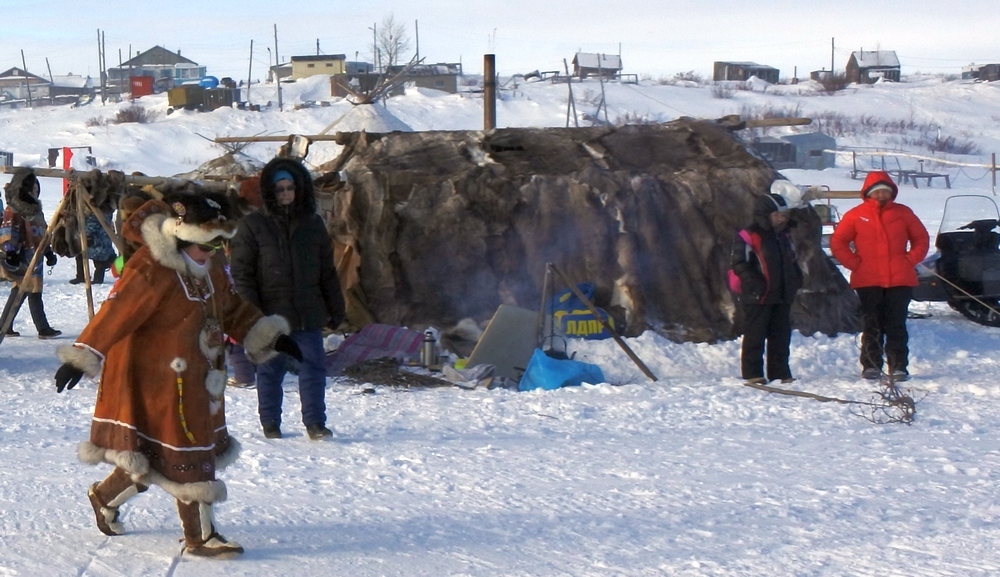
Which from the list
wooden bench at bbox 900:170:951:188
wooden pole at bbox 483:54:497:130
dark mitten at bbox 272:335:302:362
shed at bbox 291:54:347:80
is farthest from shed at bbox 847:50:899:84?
dark mitten at bbox 272:335:302:362

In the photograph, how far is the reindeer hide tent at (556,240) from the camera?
10789 millimetres

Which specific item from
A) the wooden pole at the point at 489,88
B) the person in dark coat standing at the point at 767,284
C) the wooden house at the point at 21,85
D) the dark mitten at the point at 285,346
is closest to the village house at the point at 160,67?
the wooden house at the point at 21,85

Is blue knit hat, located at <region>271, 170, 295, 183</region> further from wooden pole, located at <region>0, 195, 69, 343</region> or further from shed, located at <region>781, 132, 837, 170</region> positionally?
shed, located at <region>781, 132, 837, 170</region>

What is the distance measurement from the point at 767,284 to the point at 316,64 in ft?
214

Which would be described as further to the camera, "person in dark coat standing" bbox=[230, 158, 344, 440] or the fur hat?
"person in dark coat standing" bbox=[230, 158, 344, 440]

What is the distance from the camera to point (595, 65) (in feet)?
221

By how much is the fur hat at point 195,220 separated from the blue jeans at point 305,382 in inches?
82.0

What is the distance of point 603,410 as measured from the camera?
745 cm

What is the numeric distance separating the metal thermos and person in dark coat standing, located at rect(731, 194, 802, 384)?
8.08ft

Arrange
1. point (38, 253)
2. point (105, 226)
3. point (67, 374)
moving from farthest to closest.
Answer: point (38, 253) < point (105, 226) < point (67, 374)

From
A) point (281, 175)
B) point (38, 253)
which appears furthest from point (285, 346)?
point (38, 253)

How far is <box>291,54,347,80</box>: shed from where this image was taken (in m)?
69.9

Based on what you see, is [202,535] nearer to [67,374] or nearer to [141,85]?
[67,374]

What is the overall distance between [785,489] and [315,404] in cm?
260
